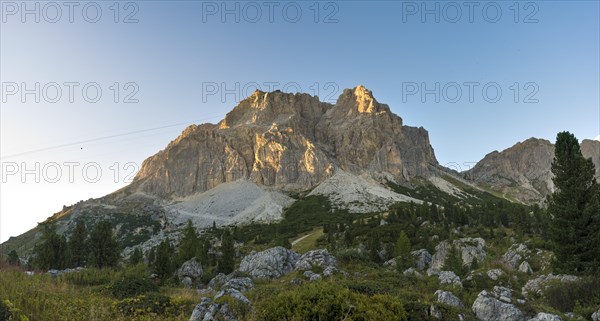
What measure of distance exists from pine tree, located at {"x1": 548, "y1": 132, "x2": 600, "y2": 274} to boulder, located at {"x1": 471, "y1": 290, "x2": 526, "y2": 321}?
2103 cm

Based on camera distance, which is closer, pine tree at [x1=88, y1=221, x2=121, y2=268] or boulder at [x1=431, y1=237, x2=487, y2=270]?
boulder at [x1=431, y1=237, x2=487, y2=270]

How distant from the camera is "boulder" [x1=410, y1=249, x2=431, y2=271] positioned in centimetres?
5128

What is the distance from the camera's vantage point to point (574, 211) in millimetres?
33375

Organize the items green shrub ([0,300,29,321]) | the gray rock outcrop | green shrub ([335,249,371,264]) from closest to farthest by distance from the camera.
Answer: green shrub ([0,300,29,321]) → green shrub ([335,249,371,264]) → the gray rock outcrop

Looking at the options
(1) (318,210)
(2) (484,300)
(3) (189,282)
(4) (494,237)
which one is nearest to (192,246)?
(3) (189,282)

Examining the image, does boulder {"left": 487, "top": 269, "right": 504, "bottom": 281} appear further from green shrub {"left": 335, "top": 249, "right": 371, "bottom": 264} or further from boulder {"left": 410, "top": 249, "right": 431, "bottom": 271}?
boulder {"left": 410, "top": 249, "right": 431, "bottom": 271}

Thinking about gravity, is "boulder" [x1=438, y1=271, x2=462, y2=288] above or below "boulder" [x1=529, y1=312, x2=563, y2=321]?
below

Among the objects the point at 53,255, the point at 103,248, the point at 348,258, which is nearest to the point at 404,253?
the point at 348,258

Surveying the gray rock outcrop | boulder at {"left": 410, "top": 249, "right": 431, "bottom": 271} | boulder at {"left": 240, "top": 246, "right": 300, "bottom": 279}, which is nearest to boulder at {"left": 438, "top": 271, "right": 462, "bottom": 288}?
boulder at {"left": 240, "top": 246, "right": 300, "bottom": 279}

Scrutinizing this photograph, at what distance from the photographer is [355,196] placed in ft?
561

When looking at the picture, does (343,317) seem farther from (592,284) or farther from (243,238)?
(243,238)

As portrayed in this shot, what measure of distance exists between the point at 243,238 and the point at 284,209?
57.8m

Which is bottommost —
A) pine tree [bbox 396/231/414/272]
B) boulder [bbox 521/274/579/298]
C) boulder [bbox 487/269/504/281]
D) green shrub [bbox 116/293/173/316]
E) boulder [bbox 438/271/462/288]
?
pine tree [bbox 396/231/414/272]

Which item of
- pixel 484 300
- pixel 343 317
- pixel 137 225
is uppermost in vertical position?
pixel 343 317
